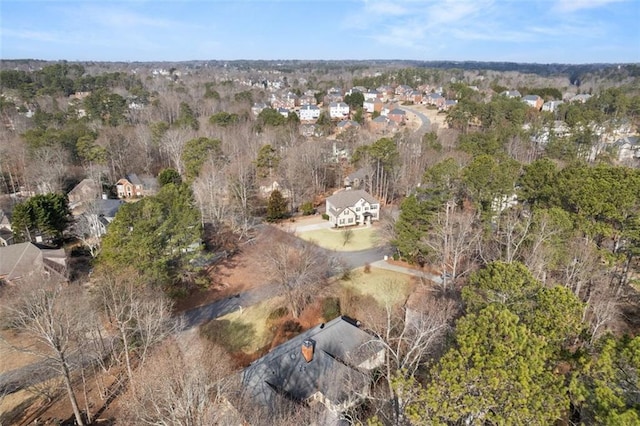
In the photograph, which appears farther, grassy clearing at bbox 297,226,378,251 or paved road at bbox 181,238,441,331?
grassy clearing at bbox 297,226,378,251

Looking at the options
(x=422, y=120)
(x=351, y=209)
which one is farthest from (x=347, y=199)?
(x=422, y=120)

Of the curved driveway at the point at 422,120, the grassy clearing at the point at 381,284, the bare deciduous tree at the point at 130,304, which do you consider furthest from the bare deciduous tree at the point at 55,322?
the curved driveway at the point at 422,120

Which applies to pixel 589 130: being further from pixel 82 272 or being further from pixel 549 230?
pixel 82 272

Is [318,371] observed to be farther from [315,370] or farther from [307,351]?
[307,351]

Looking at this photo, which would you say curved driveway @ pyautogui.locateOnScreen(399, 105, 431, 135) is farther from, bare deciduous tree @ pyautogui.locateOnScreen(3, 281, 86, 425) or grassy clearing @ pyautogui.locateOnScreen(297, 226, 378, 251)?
bare deciduous tree @ pyautogui.locateOnScreen(3, 281, 86, 425)

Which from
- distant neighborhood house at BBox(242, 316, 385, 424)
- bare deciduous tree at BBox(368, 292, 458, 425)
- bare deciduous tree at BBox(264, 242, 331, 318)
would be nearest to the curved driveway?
bare deciduous tree at BBox(264, 242, 331, 318)

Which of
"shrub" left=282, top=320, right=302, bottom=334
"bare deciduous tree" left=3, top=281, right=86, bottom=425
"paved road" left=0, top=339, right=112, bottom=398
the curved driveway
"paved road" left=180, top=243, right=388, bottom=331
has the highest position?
the curved driveway

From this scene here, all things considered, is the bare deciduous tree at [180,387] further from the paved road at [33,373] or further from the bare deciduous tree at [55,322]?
the paved road at [33,373]

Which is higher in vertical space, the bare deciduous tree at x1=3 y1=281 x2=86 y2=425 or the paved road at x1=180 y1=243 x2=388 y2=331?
the bare deciduous tree at x1=3 y1=281 x2=86 y2=425
